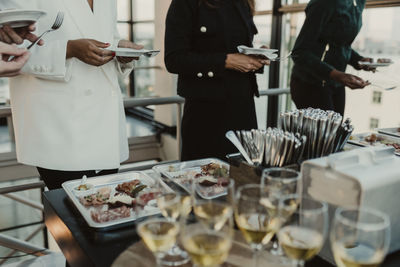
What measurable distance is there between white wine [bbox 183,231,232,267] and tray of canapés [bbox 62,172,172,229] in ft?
0.54

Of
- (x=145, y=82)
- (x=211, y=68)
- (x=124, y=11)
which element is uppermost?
(x=124, y=11)

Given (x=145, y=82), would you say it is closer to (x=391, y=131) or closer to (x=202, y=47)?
(x=202, y=47)

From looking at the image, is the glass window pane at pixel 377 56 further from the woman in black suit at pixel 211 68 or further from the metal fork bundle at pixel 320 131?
the metal fork bundle at pixel 320 131

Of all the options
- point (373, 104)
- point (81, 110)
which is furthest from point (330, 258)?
point (373, 104)

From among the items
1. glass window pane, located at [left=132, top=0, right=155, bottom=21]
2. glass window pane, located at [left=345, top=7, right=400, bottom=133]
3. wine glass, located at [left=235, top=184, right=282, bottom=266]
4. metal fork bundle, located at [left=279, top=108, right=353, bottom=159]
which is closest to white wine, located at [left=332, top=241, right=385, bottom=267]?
wine glass, located at [left=235, top=184, right=282, bottom=266]

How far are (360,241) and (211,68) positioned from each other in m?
1.26

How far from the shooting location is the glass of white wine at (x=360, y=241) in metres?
0.66

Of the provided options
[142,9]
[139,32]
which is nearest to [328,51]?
[142,9]

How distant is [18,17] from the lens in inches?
→ 46.0

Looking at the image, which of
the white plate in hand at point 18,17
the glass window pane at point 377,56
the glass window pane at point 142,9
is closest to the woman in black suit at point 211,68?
the white plate in hand at point 18,17

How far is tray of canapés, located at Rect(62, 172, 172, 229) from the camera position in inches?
39.5

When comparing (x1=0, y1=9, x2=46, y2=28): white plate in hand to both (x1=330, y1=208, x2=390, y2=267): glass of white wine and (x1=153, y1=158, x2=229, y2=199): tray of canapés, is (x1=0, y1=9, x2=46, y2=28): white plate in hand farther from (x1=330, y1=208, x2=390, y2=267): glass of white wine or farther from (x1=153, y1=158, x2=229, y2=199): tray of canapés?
(x1=330, y1=208, x2=390, y2=267): glass of white wine

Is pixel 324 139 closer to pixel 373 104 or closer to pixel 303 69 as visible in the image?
pixel 303 69

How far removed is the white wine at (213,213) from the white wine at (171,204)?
0.12 ft
